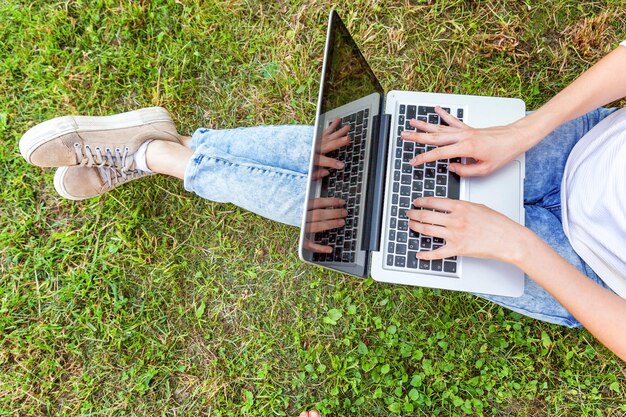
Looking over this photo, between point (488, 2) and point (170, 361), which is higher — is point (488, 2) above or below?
above

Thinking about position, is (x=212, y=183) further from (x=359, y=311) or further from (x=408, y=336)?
(x=408, y=336)

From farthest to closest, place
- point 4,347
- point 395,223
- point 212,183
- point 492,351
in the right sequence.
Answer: point 4,347 < point 492,351 < point 212,183 < point 395,223

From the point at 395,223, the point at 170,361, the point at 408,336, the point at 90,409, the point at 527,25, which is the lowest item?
the point at 90,409

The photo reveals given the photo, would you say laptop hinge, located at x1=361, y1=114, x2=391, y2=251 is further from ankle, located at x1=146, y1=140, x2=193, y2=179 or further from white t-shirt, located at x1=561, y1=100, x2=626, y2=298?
ankle, located at x1=146, y1=140, x2=193, y2=179

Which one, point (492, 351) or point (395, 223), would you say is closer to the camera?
point (395, 223)

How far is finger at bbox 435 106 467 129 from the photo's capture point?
1.74m

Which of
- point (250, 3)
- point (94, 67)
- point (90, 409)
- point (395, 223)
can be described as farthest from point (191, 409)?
point (250, 3)

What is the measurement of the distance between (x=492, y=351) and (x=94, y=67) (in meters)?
2.49

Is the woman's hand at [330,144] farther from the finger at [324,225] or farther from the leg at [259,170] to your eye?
the leg at [259,170]

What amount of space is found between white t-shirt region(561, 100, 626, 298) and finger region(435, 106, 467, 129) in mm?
411

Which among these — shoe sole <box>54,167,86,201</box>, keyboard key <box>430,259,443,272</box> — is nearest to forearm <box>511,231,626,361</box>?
keyboard key <box>430,259,443,272</box>

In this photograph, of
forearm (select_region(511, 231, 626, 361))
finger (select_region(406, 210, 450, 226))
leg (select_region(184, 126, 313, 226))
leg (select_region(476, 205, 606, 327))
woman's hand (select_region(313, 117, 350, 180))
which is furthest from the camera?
leg (select_region(184, 126, 313, 226))

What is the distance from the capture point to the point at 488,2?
8.08 ft

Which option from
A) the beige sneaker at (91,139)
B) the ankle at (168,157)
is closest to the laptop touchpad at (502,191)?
the ankle at (168,157)
